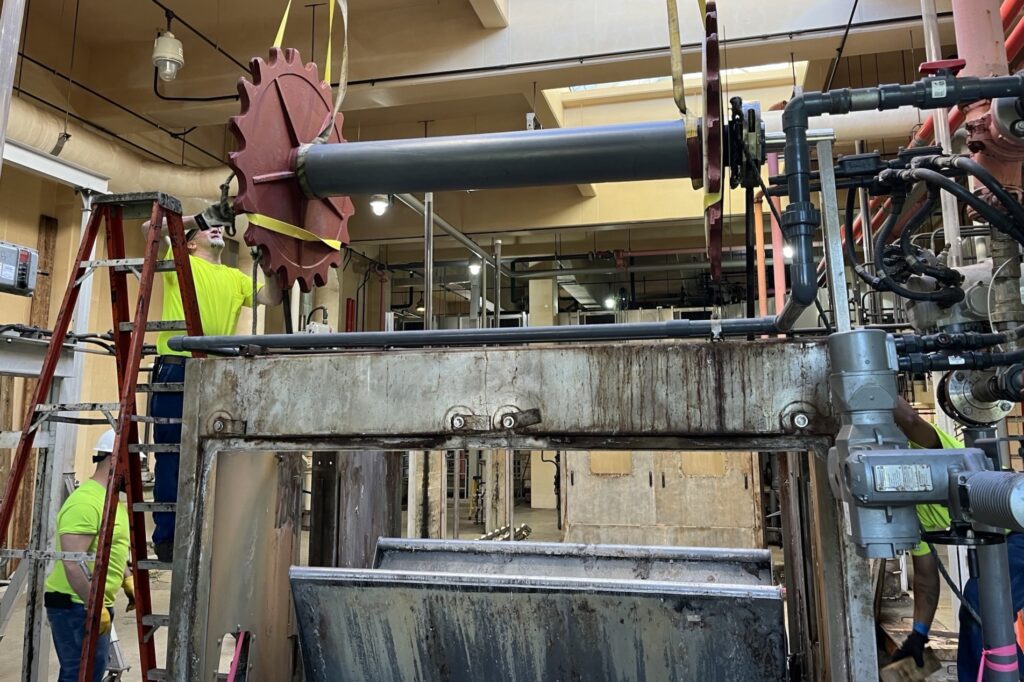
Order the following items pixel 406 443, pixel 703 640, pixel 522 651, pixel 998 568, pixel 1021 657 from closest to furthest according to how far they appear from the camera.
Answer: pixel 998 568, pixel 406 443, pixel 703 640, pixel 522 651, pixel 1021 657

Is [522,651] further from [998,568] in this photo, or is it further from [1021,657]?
[1021,657]

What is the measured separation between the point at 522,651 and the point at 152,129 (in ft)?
18.9

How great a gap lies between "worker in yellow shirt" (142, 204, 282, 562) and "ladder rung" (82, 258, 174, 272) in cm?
9

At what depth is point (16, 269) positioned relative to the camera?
2203 millimetres

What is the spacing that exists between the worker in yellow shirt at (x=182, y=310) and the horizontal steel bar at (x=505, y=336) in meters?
Result: 0.39

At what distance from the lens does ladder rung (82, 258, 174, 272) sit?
6.89ft

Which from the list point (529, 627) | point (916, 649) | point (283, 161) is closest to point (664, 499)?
point (916, 649)

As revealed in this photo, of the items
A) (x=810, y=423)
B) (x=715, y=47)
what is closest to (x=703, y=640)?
(x=810, y=423)

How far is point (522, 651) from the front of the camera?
198 cm

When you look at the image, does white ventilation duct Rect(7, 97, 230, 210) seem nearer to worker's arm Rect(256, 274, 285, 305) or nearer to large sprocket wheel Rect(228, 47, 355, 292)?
large sprocket wheel Rect(228, 47, 355, 292)

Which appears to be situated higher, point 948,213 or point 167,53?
point 167,53

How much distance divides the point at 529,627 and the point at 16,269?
6.55 feet

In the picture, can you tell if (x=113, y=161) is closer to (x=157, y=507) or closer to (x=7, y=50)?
(x=7, y=50)

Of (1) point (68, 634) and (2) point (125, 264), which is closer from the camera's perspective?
(2) point (125, 264)
